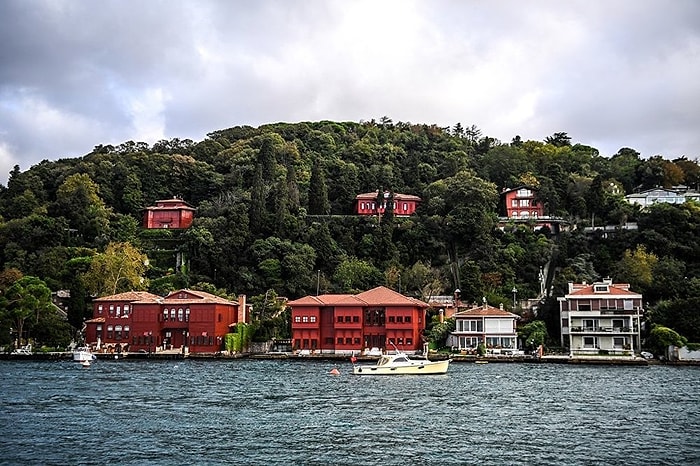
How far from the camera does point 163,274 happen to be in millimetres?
86062

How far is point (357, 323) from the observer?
69.9 metres

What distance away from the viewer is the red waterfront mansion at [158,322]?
235 ft

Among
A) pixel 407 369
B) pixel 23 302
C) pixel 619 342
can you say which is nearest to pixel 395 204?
pixel 619 342

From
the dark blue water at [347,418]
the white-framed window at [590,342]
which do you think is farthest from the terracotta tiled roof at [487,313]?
the dark blue water at [347,418]

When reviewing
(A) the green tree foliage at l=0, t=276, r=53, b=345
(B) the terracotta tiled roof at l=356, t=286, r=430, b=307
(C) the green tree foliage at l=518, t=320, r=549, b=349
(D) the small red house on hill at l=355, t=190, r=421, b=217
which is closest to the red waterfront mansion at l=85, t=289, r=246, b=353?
(A) the green tree foliage at l=0, t=276, r=53, b=345

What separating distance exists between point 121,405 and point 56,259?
164ft

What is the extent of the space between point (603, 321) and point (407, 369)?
71.3 ft

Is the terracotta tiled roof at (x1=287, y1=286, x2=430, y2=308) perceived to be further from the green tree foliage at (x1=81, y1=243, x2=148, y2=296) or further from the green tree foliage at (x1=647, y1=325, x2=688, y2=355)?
the green tree foliage at (x1=647, y1=325, x2=688, y2=355)

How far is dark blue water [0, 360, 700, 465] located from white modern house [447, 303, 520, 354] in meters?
14.7

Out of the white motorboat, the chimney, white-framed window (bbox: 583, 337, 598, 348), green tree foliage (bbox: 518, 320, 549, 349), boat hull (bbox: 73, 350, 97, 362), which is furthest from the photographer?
the chimney

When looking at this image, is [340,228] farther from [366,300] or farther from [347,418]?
[347,418]

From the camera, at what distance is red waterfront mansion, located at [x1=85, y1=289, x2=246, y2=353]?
7162 cm

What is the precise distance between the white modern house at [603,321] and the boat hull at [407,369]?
1744 cm

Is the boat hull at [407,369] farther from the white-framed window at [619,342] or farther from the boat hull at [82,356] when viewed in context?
the boat hull at [82,356]
